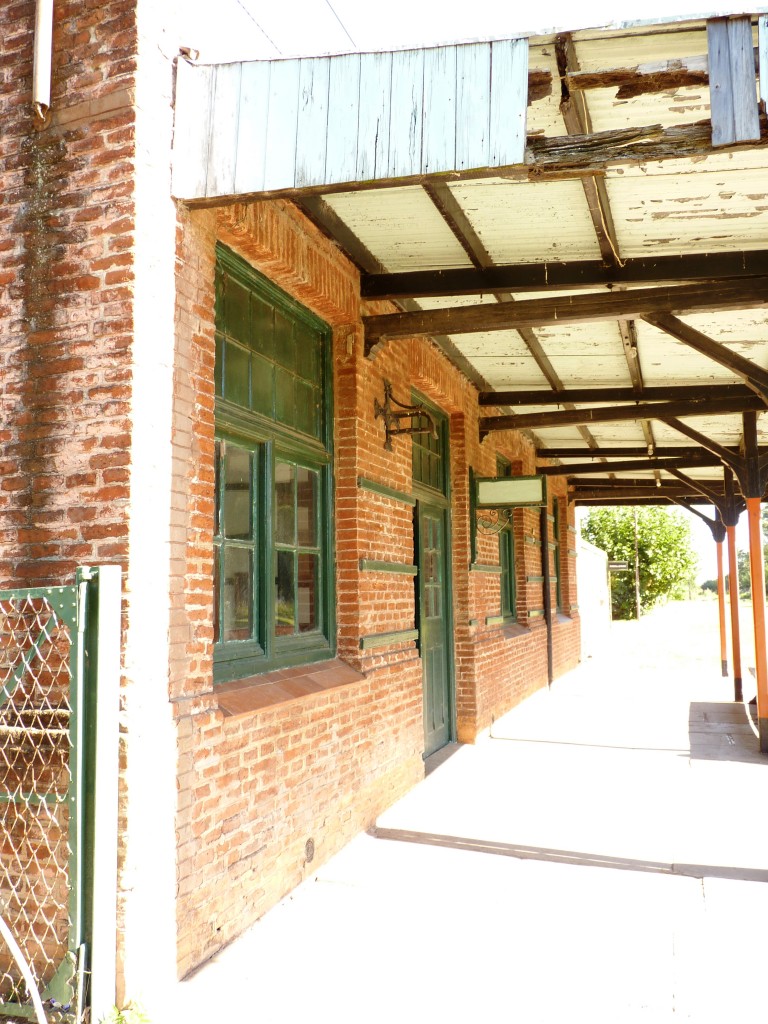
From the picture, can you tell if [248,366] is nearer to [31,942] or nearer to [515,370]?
[31,942]

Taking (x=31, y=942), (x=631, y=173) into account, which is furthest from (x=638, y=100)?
(x=31, y=942)

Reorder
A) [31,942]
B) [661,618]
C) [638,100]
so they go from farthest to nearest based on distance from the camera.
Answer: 1. [661,618]
2. [638,100]
3. [31,942]

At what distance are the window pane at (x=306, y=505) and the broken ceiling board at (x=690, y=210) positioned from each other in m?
2.42

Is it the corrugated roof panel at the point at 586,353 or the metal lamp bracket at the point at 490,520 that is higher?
the corrugated roof panel at the point at 586,353

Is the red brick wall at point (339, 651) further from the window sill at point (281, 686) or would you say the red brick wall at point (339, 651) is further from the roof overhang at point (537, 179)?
the roof overhang at point (537, 179)

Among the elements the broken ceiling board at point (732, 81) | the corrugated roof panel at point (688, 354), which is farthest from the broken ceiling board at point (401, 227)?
the corrugated roof panel at point (688, 354)

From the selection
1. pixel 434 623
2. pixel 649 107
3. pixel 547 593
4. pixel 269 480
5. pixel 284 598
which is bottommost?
pixel 434 623

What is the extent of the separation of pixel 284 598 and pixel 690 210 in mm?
3223

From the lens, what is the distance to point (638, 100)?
153 inches

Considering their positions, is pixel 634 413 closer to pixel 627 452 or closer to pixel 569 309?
pixel 569 309

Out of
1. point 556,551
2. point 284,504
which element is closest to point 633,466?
point 556,551

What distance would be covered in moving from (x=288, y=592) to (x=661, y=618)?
32856 mm

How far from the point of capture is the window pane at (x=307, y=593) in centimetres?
523

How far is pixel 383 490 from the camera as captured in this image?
20.1 ft
